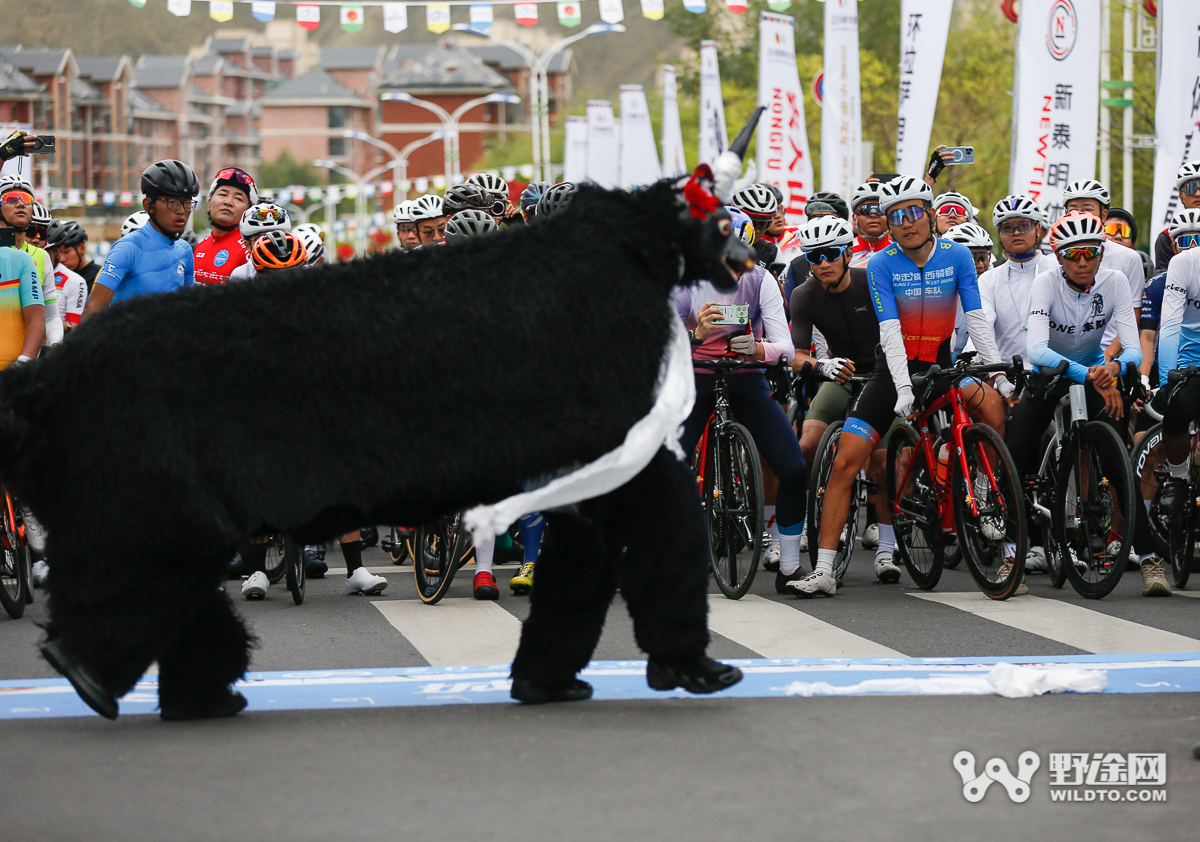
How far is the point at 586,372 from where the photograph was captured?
601cm

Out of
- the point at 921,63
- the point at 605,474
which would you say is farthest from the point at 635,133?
the point at 605,474

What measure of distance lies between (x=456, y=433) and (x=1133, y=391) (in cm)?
551

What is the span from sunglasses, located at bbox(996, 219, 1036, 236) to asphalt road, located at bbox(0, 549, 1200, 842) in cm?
463

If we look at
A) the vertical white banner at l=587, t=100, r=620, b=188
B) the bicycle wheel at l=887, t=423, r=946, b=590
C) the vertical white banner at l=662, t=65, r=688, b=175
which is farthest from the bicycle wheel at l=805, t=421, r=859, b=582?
the vertical white banner at l=587, t=100, r=620, b=188

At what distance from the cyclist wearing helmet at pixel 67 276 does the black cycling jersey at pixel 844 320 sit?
5.98 metres

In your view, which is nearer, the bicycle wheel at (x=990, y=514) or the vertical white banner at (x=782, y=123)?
the bicycle wheel at (x=990, y=514)

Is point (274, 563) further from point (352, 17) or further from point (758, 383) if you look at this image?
point (352, 17)

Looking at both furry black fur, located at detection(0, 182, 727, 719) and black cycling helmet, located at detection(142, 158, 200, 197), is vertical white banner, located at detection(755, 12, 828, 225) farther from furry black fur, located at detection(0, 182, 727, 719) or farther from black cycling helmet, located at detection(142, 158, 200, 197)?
furry black fur, located at detection(0, 182, 727, 719)

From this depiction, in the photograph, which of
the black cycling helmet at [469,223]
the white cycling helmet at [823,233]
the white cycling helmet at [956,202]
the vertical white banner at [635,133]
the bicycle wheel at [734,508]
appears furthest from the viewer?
the vertical white banner at [635,133]

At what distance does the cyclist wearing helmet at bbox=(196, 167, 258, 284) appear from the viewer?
34.8ft

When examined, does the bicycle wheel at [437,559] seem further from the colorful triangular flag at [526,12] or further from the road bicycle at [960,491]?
the colorful triangular flag at [526,12]

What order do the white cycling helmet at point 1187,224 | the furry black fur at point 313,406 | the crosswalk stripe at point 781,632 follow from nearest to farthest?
the furry black fur at point 313,406 < the crosswalk stripe at point 781,632 < the white cycling helmet at point 1187,224

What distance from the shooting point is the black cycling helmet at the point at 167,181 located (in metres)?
9.62

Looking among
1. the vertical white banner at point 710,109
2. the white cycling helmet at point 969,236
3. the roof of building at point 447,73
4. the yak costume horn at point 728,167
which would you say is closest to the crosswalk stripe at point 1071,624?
the yak costume horn at point 728,167
